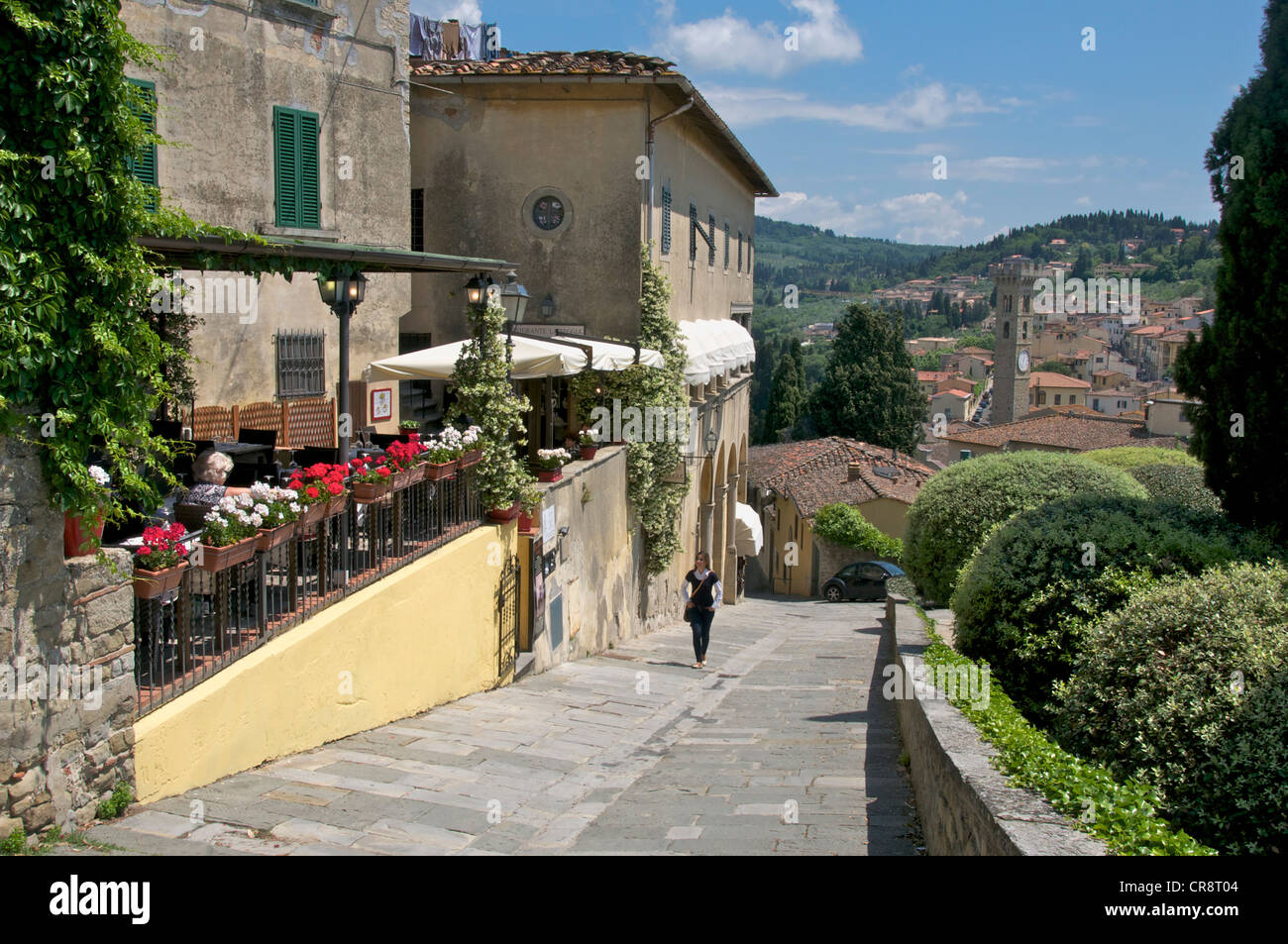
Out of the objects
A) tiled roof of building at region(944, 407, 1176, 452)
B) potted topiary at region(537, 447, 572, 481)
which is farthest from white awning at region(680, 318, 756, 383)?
tiled roof of building at region(944, 407, 1176, 452)

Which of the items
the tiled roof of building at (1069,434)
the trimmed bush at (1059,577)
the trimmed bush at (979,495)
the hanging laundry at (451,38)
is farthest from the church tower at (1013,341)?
the trimmed bush at (1059,577)

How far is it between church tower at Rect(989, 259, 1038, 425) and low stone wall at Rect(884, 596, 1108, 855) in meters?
122

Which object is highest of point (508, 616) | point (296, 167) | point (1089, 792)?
point (296, 167)

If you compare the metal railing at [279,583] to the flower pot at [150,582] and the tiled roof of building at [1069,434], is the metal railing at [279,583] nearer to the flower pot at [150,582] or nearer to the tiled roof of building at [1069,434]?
the flower pot at [150,582]

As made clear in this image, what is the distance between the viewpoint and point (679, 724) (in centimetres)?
1134

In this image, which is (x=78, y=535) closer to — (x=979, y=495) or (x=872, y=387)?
(x=979, y=495)

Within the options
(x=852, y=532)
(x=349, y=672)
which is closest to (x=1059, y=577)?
(x=349, y=672)

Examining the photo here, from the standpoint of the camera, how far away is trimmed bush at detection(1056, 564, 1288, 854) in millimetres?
5754

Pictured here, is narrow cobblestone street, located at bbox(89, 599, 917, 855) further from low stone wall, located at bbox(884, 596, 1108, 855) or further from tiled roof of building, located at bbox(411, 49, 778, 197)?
tiled roof of building, located at bbox(411, 49, 778, 197)

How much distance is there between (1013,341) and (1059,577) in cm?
12332

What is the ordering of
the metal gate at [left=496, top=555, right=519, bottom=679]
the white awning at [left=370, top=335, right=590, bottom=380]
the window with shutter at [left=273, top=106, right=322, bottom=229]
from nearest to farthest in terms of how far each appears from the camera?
the metal gate at [left=496, top=555, right=519, bottom=679] → the white awning at [left=370, top=335, right=590, bottom=380] → the window with shutter at [left=273, top=106, right=322, bottom=229]

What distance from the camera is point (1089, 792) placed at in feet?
17.1
